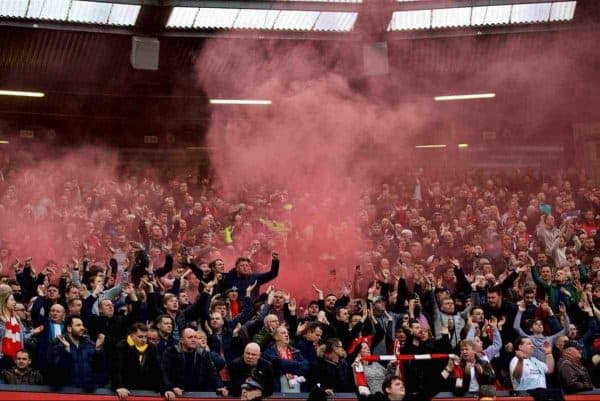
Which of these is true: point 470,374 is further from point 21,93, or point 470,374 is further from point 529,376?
point 21,93

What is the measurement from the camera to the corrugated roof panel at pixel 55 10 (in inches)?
561

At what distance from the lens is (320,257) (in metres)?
12.8

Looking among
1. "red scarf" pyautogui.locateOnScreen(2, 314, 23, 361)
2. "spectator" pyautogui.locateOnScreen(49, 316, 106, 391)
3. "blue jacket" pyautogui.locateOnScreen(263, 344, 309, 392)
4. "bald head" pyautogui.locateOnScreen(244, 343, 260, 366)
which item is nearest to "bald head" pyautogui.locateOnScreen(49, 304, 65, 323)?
"spectator" pyautogui.locateOnScreen(49, 316, 106, 391)

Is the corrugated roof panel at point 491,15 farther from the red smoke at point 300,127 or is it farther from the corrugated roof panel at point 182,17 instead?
the corrugated roof panel at point 182,17

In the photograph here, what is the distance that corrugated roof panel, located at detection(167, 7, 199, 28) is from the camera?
14.8 meters

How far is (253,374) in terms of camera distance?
6.94 metres

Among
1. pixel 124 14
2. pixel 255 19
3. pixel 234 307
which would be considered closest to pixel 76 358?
pixel 234 307

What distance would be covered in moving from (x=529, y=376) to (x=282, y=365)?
8.15ft

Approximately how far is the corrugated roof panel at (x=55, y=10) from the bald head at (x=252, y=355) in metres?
9.58

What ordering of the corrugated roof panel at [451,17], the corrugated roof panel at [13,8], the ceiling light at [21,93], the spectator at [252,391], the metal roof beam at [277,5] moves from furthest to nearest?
the ceiling light at [21,93]
the corrugated roof panel at [451,17]
the metal roof beam at [277,5]
the corrugated roof panel at [13,8]
the spectator at [252,391]

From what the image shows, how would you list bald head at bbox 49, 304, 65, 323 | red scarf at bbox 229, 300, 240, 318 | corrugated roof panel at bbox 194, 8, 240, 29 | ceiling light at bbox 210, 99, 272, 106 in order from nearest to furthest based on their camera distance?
1. bald head at bbox 49, 304, 65, 323
2. red scarf at bbox 229, 300, 240, 318
3. corrugated roof panel at bbox 194, 8, 240, 29
4. ceiling light at bbox 210, 99, 272, 106

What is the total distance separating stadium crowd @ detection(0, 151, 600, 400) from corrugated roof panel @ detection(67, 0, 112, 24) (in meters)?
3.17

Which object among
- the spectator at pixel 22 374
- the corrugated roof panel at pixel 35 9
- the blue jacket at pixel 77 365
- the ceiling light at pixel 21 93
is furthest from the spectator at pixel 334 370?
the ceiling light at pixel 21 93

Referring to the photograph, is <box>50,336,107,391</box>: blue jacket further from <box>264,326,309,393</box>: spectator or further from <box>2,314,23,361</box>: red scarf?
<box>264,326,309,393</box>: spectator
